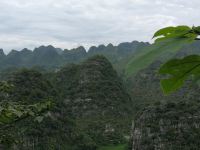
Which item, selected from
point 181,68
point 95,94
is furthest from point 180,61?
point 95,94

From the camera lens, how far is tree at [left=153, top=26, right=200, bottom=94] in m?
0.85

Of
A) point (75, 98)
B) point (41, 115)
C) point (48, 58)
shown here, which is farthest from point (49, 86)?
point (48, 58)

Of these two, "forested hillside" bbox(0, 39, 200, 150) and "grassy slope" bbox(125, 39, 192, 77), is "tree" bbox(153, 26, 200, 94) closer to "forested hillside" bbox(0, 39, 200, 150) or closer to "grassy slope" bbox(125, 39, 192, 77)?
"grassy slope" bbox(125, 39, 192, 77)

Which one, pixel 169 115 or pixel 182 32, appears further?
pixel 169 115

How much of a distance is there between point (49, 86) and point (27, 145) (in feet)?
54.6

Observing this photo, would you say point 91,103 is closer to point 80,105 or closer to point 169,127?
point 80,105

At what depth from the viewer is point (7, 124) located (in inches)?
101

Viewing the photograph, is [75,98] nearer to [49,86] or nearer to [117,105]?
[117,105]

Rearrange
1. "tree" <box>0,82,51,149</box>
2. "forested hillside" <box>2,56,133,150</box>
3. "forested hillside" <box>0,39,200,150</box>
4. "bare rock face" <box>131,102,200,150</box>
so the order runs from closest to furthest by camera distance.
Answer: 1. "tree" <box>0,82,51,149</box>
2. "bare rock face" <box>131,102,200,150</box>
3. "forested hillside" <box>0,39,200,150</box>
4. "forested hillside" <box>2,56,133,150</box>

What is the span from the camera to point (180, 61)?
0.90 m

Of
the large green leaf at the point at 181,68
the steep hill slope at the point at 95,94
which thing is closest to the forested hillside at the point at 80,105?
the steep hill slope at the point at 95,94

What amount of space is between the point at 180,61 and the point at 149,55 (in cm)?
15

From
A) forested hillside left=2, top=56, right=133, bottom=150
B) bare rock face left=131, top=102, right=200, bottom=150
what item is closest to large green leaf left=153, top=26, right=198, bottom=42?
bare rock face left=131, top=102, right=200, bottom=150

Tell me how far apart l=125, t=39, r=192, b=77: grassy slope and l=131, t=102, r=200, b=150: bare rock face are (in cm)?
6060
